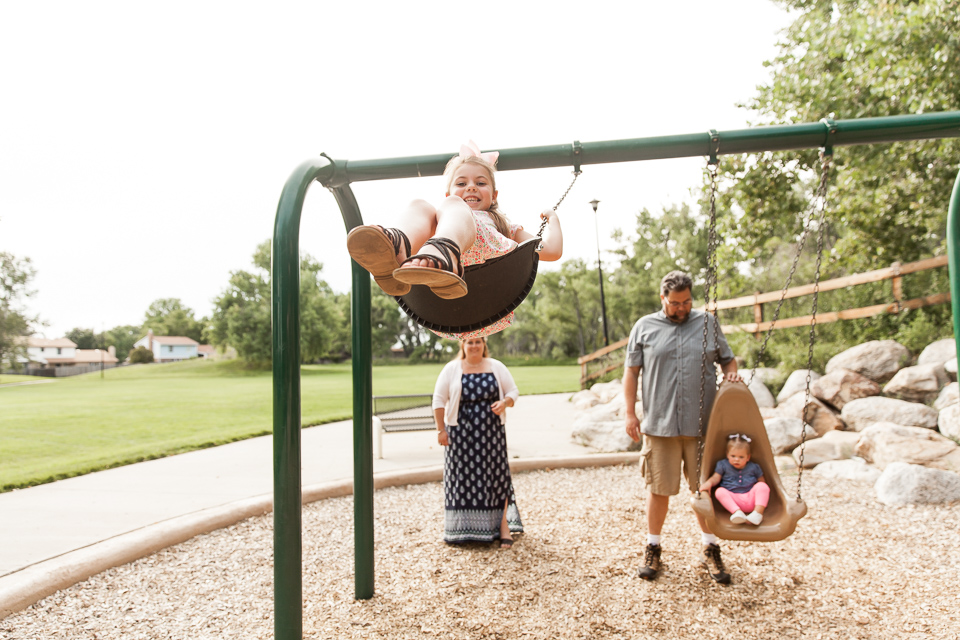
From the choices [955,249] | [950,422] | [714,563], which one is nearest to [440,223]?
[714,563]

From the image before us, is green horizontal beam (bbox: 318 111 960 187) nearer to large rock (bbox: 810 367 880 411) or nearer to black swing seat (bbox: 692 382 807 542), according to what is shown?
black swing seat (bbox: 692 382 807 542)

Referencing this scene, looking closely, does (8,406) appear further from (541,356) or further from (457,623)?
(541,356)

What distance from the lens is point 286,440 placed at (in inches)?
85.3

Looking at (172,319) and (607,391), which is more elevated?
(172,319)

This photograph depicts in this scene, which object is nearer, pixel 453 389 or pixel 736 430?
pixel 736 430

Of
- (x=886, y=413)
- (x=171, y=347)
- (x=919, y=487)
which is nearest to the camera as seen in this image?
(x=919, y=487)

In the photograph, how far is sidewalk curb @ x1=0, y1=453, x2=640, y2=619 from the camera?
2.87 meters

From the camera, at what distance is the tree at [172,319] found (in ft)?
123

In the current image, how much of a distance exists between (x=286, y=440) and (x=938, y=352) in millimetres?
8167

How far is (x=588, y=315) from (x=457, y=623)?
120ft

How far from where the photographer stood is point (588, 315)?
3834 cm

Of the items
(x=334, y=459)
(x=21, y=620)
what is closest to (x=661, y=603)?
(x=21, y=620)

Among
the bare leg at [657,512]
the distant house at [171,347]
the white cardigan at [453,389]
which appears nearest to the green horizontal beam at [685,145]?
the white cardigan at [453,389]

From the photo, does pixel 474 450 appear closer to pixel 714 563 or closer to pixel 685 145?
pixel 714 563
